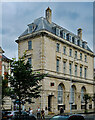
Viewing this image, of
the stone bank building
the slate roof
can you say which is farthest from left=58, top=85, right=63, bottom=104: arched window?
the slate roof

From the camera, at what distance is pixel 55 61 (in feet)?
132

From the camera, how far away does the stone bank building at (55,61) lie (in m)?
37.5

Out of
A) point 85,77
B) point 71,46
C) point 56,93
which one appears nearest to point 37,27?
point 71,46

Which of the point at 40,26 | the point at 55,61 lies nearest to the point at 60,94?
the point at 55,61

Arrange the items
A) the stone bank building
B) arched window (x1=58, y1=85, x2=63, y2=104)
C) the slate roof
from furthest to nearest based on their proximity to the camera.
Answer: arched window (x1=58, y1=85, x2=63, y2=104)
the slate roof
the stone bank building

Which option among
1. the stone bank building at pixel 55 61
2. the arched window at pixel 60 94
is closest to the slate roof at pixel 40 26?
the stone bank building at pixel 55 61

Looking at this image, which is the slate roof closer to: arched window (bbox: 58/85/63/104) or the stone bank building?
the stone bank building

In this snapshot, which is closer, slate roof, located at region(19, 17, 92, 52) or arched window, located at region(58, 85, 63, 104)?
slate roof, located at region(19, 17, 92, 52)

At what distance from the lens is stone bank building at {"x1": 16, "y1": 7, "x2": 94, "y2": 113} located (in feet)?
123

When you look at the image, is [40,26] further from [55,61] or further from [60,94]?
[60,94]

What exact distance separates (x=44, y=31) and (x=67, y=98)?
1473 centimetres

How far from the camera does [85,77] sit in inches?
2035

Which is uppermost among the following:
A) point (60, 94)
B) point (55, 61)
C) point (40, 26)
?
point (40, 26)

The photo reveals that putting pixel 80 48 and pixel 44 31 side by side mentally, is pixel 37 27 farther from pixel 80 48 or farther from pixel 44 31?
pixel 80 48
